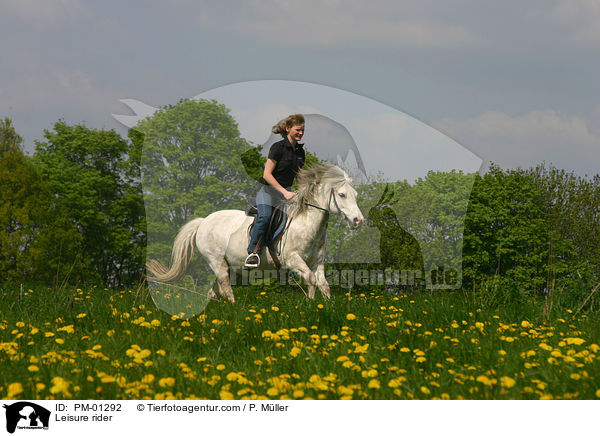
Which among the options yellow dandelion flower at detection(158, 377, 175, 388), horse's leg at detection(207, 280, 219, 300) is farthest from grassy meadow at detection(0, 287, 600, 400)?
horse's leg at detection(207, 280, 219, 300)

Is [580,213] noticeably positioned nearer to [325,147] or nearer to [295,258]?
[295,258]

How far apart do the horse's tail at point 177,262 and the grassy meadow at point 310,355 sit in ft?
2.15

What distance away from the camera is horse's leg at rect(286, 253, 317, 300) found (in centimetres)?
880

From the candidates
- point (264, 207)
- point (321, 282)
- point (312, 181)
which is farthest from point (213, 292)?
point (312, 181)

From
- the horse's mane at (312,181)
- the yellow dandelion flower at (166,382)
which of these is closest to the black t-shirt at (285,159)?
the horse's mane at (312,181)

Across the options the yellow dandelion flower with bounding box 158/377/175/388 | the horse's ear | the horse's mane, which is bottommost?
the yellow dandelion flower with bounding box 158/377/175/388

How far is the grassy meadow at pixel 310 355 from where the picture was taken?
12.7 feet

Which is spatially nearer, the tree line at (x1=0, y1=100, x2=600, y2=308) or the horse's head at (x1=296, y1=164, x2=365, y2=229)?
the tree line at (x1=0, y1=100, x2=600, y2=308)

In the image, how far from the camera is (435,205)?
53.6 feet

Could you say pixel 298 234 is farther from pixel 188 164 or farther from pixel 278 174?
pixel 188 164

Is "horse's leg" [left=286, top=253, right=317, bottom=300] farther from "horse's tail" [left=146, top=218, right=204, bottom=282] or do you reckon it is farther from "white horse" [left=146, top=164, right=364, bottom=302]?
"horse's tail" [left=146, top=218, right=204, bottom=282]
